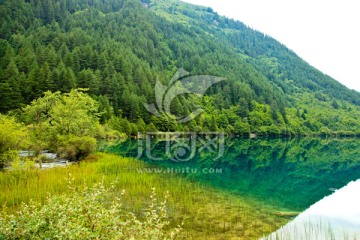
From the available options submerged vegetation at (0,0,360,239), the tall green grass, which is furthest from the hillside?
the tall green grass

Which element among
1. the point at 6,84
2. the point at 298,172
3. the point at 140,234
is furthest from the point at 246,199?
the point at 6,84

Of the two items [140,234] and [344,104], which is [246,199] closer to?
[140,234]

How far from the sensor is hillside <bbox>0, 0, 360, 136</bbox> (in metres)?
79.0

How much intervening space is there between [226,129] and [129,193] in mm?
96227

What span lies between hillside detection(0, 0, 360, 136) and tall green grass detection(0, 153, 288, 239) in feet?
140

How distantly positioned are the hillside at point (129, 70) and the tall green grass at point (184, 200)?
42629mm

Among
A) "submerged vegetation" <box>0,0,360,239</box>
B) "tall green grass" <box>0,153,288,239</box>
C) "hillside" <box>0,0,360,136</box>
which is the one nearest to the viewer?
"submerged vegetation" <box>0,0,360,239</box>

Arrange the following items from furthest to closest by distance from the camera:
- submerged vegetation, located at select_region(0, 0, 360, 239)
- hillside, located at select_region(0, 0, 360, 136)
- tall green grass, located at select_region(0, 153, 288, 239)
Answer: hillside, located at select_region(0, 0, 360, 136)
tall green grass, located at select_region(0, 153, 288, 239)
submerged vegetation, located at select_region(0, 0, 360, 239)

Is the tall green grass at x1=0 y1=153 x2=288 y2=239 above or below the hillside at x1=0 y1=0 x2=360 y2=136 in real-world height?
below

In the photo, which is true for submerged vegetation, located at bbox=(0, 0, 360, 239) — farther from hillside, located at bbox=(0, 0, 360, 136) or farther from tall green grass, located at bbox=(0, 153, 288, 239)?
hillside, located at bbox=(0, 0, 360, 136)

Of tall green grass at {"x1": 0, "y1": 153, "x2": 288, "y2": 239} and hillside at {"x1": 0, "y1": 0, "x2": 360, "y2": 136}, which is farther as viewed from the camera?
hillside at {"x1": 0, "y1": 0, "x2": 360, "y2": 136}

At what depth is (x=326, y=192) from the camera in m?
24.1

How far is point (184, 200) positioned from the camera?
16922 mm

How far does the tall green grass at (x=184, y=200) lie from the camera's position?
13.0 metres
